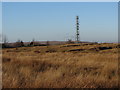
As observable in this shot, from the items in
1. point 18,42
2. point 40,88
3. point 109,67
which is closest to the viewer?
point 40,88

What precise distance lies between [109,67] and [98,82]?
2.48 m

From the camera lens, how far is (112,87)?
180 inches

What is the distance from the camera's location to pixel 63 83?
14.6 ft

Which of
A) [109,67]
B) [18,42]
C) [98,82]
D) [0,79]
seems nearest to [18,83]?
[0,79]

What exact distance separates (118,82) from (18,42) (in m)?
62.0

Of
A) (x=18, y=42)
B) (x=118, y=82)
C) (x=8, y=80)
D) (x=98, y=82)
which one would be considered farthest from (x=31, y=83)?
(x=18, y=42)

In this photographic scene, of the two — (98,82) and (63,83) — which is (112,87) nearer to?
(98,82)

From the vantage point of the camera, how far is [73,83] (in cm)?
446

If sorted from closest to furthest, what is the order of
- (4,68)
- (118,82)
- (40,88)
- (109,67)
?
(40,88)
(118,82)
(4,68)
(109,67)

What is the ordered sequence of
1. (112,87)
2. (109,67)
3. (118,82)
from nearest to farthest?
(112,87), (118,82), (109,67)

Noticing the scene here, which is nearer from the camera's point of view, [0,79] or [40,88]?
[40,88]

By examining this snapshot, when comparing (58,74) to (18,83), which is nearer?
(18,83)

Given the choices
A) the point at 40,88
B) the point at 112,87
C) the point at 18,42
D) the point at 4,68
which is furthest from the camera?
the point at 18,42

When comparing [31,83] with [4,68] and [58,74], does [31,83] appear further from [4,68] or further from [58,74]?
[4,68]
